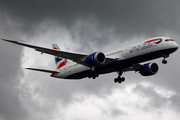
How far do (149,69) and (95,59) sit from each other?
13047 millimetres

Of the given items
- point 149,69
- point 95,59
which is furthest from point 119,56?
point 149,69

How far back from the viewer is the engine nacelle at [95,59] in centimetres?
4109

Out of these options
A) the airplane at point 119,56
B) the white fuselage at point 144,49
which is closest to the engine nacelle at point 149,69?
the airplane at point 119,56

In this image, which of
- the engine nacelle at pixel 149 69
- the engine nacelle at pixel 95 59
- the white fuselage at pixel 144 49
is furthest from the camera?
the engine nacelle at pixel 149 69

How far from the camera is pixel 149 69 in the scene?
49250 mm

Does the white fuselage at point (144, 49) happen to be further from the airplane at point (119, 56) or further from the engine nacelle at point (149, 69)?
the engine nacelle at point (149, 69)

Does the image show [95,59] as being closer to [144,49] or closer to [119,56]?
[119,56]

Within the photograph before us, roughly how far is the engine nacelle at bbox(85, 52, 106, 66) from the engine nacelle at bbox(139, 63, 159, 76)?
37.3ft

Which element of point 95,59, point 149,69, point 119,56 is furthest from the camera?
point 149,69

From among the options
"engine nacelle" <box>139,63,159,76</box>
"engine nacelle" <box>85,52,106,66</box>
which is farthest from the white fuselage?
"engine nacelle" <box>139,63,159,76</box>

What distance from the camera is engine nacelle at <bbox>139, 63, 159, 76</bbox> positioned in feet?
162

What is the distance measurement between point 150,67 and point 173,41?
1017cm

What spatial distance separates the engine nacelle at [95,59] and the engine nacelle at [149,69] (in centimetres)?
1138

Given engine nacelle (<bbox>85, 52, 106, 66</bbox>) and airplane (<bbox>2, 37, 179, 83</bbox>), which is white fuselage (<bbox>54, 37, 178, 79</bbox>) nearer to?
airplane (<bbox>2, 37, 179, 83</bbox>)
